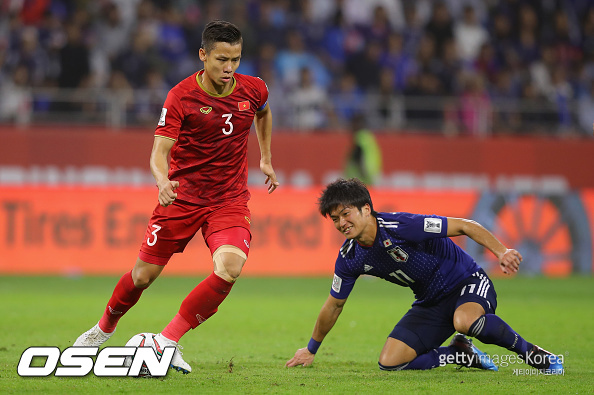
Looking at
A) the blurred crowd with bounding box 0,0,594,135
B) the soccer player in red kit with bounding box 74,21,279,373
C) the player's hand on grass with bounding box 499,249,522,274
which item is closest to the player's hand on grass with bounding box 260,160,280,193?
the soccer player in red kit with bounding box 74,21,279,373

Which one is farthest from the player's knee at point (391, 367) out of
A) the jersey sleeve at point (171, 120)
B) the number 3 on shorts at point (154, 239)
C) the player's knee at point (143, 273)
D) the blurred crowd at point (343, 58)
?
the blurred crowd at point (343, 58)

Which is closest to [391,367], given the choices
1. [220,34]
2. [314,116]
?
[220,34]

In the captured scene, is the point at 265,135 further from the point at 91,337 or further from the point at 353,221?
the point at 91,337

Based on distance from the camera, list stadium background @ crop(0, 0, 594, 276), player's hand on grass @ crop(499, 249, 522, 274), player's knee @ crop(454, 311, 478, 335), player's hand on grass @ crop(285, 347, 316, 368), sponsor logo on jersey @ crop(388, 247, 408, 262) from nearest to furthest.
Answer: player's hand on grass @ crop(499, 249, 522, 274), player's knee @ crop(454, 311, 478, 335), sponsor logo on jersey @ crop(388, 247, 408, 262), player's hand on grass @ crop(285, 347, 316, 368), stadium background @ crop(0, 0, 594, 276)

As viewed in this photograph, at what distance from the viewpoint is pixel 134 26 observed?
57.3 feet

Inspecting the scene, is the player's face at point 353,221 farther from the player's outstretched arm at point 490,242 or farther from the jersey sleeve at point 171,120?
the jersey sleeve at point 171,120

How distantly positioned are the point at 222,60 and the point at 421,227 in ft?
6.06

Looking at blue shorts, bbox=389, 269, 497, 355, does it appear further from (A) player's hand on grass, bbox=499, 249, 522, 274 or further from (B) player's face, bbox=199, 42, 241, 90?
(B) player's face, bbox=199, 42, 241, 90

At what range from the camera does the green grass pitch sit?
5402 millimetres

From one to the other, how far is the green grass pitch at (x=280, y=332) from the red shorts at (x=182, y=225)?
911 mm

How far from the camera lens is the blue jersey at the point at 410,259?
5.96m

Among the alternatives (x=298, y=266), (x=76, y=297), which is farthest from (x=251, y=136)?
(x=76, y=297)

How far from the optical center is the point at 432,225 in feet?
19.3

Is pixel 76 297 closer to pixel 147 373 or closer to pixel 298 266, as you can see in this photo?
pixel 298 266
